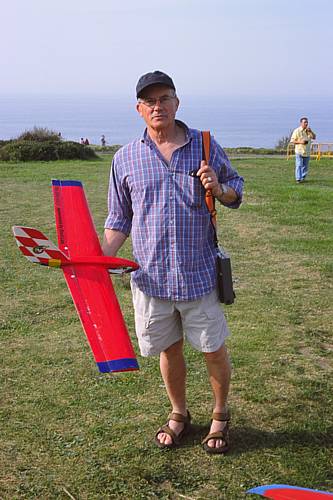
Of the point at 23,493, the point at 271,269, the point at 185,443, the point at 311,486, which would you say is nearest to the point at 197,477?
the point at 185,443

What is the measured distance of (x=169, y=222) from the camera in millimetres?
3238

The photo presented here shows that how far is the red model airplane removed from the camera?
2973 millimetres

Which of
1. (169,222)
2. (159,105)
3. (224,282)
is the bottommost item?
(224,282)

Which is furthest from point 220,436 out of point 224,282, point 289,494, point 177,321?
point 289,494

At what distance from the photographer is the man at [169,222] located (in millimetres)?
3205

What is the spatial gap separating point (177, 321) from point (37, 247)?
0.85 meters

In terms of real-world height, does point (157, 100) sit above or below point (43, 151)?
above

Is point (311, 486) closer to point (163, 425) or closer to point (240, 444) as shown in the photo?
point (240, 444)

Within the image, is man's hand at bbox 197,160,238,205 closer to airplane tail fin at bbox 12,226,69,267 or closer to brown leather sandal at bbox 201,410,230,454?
airplane tail fin at bbox 12,226,69,267

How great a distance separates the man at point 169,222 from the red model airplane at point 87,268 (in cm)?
15

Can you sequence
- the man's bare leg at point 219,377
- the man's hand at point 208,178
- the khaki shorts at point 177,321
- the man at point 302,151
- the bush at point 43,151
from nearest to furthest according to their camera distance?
the man's hand at point 208,178 < the khaki shorts at point 177,321 < the man's bare leg at point 219,377 < the man at point 302,151 < the bush at point 43,151

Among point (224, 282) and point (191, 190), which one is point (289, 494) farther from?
point (191, 190)

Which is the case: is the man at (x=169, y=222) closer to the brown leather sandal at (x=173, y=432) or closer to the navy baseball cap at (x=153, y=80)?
the navy baseball cap at (x=153, y=80)

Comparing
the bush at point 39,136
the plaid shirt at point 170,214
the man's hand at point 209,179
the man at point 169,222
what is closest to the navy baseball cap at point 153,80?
the man at point 169,222
